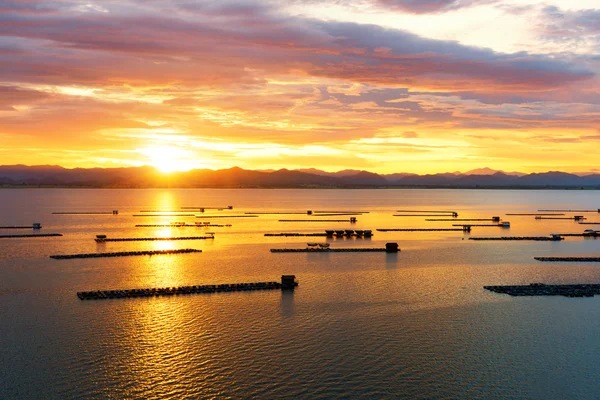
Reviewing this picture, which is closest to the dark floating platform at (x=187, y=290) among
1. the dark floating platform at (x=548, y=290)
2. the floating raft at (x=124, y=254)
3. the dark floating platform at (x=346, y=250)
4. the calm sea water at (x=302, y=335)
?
the calm sea water at (x=302, y=335)

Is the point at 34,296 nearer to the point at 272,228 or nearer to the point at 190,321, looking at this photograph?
the point at 190,321

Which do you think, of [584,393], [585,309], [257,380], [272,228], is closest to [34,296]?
[257,380]

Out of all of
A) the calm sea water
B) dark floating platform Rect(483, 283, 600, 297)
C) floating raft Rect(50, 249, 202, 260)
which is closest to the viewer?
the calm sea water

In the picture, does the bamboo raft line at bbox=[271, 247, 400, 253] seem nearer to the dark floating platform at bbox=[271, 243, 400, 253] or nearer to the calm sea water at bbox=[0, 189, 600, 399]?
the dark floating platform at bbox=[271, 243, 400, 253]

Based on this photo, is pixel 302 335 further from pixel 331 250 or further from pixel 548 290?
pixel 331 250

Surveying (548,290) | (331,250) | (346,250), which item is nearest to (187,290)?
(548,290)

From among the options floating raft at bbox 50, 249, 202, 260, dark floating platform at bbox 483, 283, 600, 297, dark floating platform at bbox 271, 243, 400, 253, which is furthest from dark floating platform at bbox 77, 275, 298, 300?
dark floating platform at bbox 271, 243, 400, 253

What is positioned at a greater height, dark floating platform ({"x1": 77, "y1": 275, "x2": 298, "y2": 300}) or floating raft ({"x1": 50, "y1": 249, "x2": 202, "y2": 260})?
floating raft ({"x1": 50, "y1": 249, "x2": 202, "y2": 260})
